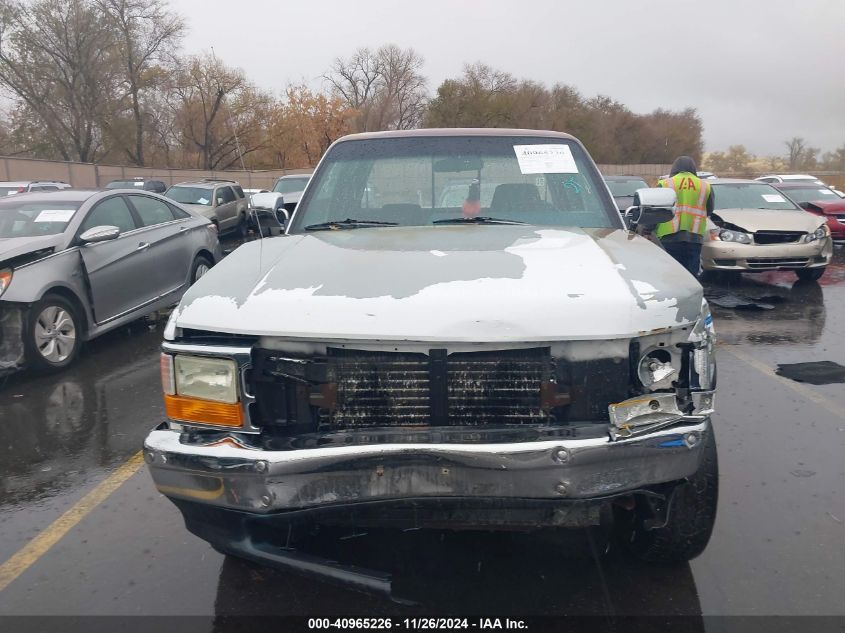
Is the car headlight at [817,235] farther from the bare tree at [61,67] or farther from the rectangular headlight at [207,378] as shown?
the bare tree at [61,67]

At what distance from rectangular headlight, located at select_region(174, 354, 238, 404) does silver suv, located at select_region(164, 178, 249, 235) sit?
54.0 ft

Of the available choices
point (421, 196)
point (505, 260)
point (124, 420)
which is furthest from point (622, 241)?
point (124, 420)

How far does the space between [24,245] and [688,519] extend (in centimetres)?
614

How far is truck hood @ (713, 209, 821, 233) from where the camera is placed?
10.3 m

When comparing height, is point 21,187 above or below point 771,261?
above

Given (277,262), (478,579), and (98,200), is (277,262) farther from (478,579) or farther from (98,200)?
(98,200)

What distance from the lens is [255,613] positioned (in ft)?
9.45

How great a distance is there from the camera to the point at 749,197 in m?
11.6

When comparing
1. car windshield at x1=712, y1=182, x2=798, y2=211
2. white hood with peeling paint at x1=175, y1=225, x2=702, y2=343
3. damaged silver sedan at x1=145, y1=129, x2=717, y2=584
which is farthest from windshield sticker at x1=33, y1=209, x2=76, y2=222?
car windshield at x1=712, y1=182, x2=798, y2=211

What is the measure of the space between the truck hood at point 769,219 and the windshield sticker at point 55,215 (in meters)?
8.61

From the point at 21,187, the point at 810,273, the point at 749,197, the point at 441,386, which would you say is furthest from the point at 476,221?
the point at 21,187

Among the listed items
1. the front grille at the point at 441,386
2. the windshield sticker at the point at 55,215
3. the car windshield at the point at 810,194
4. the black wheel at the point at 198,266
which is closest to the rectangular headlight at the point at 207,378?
the front grille at the point at 441,386

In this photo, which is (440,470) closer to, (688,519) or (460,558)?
(460,558)

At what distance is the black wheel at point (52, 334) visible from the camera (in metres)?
6.39
